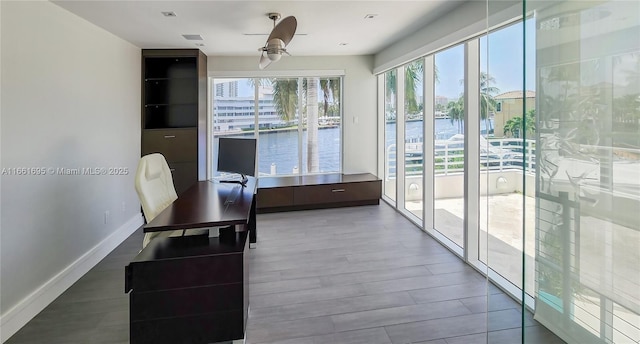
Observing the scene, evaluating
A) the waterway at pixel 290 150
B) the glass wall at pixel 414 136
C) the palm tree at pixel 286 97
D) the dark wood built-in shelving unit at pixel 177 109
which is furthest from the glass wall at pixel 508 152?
the dark wood built-in shelving unit at pixel 177 109

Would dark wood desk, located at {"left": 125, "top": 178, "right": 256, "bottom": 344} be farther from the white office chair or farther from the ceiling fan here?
the ceiling fan

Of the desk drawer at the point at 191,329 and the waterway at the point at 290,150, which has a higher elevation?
the waterway at the point at 290,150

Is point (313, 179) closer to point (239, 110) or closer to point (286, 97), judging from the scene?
point (286, 97)

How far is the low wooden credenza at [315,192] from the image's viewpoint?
537 centimetres

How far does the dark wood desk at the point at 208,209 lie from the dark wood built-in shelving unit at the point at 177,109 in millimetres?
1986

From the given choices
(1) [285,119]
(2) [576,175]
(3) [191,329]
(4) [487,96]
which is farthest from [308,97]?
(2) [576,175]

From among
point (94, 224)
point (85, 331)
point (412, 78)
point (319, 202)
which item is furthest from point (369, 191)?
point (85, 331)

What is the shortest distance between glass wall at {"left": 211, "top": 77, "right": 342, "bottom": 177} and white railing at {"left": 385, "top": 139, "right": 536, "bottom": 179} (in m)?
1.16

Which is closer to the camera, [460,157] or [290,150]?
[460,157]

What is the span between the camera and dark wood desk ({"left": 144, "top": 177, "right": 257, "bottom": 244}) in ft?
7.04

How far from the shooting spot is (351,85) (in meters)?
6.05

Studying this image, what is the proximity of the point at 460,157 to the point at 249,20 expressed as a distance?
2632 mm

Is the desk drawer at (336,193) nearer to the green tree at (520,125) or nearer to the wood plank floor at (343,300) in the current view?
the wood plank floor at (343,300)

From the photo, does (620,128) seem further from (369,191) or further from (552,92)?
(369,191)
